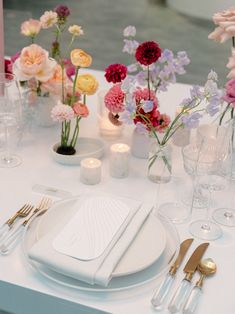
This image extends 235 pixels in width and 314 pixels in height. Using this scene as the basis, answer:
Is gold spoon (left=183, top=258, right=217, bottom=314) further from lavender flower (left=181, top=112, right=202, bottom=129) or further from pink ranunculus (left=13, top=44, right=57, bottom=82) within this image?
pink ranunculus (left=13, top=44, right=57, bottom=82)

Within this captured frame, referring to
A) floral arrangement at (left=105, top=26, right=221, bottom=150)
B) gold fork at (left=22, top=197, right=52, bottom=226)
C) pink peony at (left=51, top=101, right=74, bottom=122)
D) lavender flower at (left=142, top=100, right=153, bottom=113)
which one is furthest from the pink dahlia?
gold fork at (left=22, top=197, right=52, bottom=226)

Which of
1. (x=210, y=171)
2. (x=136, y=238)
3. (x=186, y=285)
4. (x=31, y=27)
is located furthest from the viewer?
(x=31, y=27)

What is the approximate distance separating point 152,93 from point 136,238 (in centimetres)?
43

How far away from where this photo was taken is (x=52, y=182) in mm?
1442

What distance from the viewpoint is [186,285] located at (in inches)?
41.9

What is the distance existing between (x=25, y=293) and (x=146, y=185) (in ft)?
1.61

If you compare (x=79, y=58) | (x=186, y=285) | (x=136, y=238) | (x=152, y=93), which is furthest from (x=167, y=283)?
(x=79, y=58)

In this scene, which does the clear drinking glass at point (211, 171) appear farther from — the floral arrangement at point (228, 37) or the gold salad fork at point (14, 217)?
the gold salad fork at point (14, 217)

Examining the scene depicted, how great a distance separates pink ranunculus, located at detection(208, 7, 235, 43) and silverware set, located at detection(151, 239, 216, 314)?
0.58 metres

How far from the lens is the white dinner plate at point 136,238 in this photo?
42.8 inches

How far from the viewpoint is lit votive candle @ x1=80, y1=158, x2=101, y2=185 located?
56.3 inches

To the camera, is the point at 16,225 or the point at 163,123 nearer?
the point at 16,225

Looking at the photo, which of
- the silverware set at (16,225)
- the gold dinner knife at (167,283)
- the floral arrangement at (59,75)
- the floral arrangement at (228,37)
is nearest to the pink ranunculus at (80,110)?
the floral arrangement at (59,75)

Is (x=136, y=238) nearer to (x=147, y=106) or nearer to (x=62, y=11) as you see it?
(x=147, y=106)
